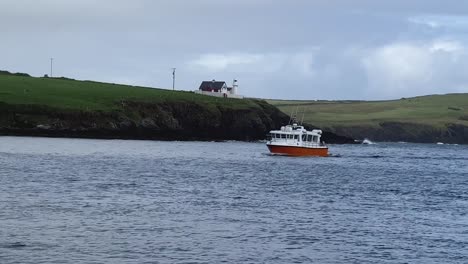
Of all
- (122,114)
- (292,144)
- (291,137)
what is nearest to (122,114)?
(122,114)

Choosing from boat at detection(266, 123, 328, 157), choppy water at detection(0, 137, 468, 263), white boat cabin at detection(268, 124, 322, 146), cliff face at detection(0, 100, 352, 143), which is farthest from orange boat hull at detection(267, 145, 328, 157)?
cliff face at detection(0, 100, 352, 143)

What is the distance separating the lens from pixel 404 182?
283ft

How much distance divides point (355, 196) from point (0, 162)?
3598cm

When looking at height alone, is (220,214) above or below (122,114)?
below

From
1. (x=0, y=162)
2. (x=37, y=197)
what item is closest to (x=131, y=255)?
(x=37, y=197)

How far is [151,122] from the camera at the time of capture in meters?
170

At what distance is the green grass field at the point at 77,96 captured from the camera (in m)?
166

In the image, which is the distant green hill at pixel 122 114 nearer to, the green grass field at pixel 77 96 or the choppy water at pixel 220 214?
the green grass field at pixel 77 96

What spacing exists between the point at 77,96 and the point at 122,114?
60.6 ft

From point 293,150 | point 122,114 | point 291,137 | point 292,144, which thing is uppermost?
point 122,114

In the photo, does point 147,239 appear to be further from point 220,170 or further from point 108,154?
point 108,154

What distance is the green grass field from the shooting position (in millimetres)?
165500

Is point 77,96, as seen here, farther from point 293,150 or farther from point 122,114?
point 293,150

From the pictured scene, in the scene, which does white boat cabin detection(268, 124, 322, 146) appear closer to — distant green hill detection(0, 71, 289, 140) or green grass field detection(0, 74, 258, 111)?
distant green hill detection(0, 71, 289, 140)
